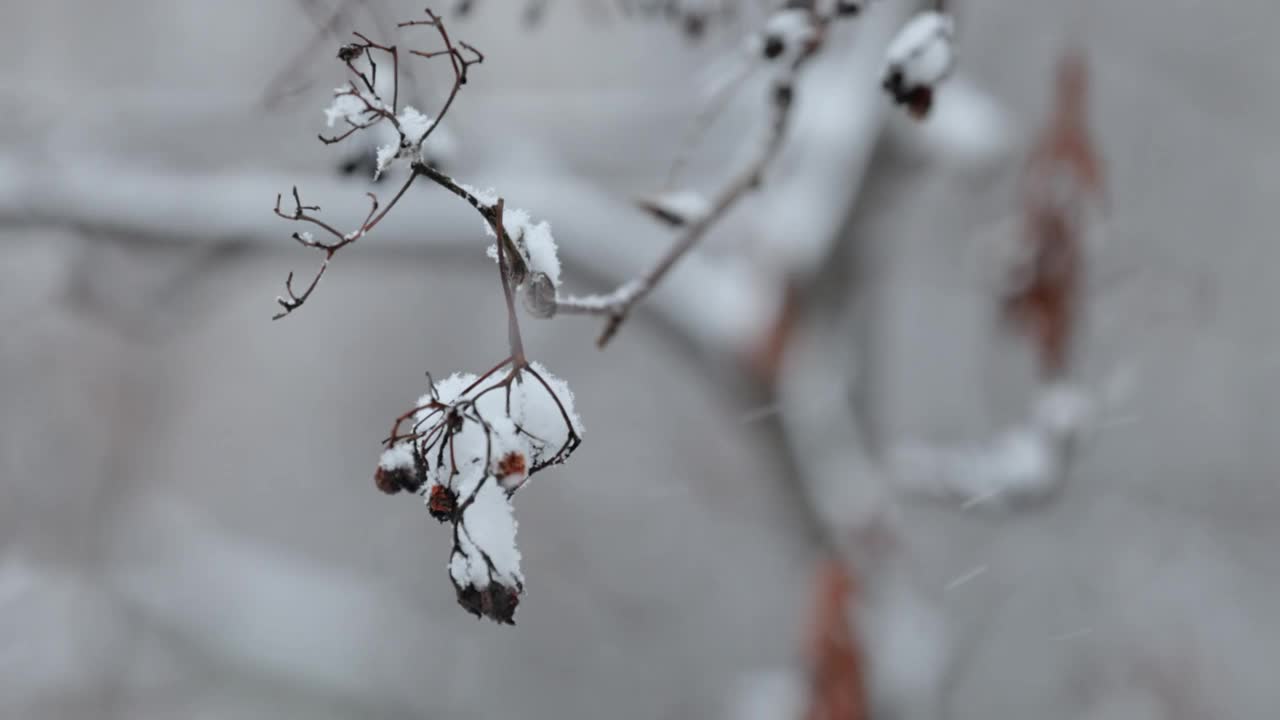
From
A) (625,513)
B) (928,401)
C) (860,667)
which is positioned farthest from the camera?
(625,513)

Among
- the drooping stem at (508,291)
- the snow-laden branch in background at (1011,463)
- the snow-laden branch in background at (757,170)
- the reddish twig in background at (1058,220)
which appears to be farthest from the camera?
the snow-laden branch in background at (1011,463)

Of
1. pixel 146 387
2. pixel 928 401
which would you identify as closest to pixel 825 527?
pixel 928 401

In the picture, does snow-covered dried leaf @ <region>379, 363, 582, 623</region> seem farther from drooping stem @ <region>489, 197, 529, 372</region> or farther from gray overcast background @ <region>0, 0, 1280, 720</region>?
gray overcast background @ <region>0, 0, 1280, 720</region>

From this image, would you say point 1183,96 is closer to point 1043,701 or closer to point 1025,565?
point 1025,565

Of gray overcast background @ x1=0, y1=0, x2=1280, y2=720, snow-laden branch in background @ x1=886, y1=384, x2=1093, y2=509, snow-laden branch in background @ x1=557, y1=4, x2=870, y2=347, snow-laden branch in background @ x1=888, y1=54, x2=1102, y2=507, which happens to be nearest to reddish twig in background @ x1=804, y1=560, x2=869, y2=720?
gray overcast background @ x1=0, y1=0, x2=1280, y2=720

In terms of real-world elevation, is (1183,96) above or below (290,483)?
below

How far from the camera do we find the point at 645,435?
780 centimetres

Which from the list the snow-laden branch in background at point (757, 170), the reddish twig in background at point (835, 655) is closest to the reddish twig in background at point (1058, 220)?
the reddish twig in background at point (835, 655)

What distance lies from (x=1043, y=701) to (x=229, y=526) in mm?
6584

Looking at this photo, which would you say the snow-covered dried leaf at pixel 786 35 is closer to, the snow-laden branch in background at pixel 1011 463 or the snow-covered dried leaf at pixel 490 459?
the snow-covered dried leaf at pixel 490 459

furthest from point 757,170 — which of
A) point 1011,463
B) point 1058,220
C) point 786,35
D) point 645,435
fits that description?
point 645,435

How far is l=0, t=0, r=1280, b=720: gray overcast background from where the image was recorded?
9.36ft

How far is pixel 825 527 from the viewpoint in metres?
2.85

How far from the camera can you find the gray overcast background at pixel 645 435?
2854 mm
